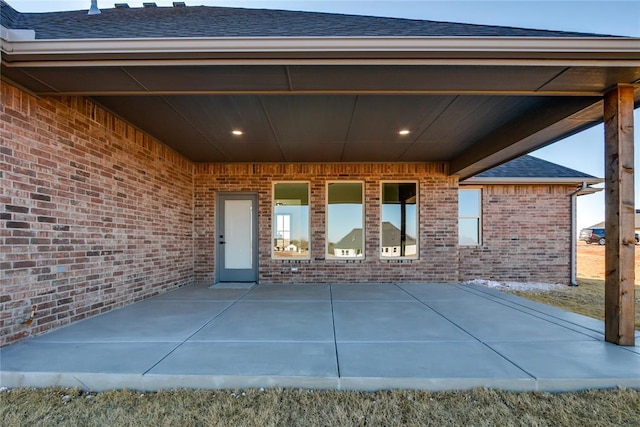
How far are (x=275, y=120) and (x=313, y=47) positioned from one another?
2003mm

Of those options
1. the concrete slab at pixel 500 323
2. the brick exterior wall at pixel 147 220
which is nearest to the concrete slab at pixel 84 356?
the brick exterior wall at pixel 147 220

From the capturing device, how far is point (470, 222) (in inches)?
331

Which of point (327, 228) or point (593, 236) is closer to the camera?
point (327, 228)

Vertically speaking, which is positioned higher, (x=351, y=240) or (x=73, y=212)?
Result: (x=73, y=212)

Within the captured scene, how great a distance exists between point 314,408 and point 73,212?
150 inches

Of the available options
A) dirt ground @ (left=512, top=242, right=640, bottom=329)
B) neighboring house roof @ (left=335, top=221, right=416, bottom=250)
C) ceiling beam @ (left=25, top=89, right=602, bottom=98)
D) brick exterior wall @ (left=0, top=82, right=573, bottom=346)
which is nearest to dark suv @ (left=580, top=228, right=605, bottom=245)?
dirt ground @ (left=512, top=242, right=640, bottom=329)

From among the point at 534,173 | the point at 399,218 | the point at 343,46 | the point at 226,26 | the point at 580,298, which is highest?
the point at 226,26

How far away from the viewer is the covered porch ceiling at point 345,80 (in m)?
2.68

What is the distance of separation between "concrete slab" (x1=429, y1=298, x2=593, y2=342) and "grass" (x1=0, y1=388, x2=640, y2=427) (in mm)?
1088

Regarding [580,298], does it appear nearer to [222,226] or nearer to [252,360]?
[252,360]

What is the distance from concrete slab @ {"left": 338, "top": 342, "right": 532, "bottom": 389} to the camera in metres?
2.50

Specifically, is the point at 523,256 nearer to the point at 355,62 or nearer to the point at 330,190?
the point at 330,190

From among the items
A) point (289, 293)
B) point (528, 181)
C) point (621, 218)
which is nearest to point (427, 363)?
point (621, 218)

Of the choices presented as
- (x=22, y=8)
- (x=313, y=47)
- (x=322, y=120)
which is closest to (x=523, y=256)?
(x=322, y=120)
